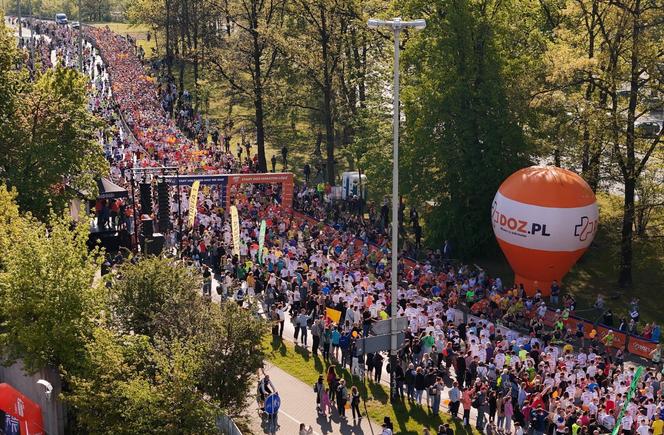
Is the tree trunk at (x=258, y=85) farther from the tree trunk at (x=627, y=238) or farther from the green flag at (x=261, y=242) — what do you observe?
the tree trunk at (x=627, y=238)

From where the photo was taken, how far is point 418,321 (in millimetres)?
30328

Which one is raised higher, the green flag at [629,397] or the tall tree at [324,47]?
the tall tree at [324,47]

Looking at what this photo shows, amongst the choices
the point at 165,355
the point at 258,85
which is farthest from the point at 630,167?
the point at 258,85

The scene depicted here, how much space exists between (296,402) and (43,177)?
15.2 metres

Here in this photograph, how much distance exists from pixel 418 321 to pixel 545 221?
7.60 meters

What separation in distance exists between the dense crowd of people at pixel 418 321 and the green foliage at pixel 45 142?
4411mm

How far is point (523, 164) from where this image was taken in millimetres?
40875

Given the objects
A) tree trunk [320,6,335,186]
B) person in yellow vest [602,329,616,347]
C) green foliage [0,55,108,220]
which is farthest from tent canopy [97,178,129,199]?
person in yellow vest [602,329,616,347]

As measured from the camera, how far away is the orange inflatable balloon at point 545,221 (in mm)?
35000

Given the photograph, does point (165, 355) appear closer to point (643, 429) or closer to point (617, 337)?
point (643, 429)

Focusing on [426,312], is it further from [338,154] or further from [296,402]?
[338,154]

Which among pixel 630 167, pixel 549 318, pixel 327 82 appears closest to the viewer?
pixel 549 318

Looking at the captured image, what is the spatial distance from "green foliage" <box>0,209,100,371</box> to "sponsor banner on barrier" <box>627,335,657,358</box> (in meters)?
17.2

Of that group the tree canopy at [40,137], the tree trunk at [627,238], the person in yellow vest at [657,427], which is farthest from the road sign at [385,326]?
the tree canopy at [40,137]
